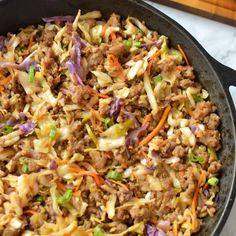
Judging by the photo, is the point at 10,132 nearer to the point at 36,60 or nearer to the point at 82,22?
the point at 36,60

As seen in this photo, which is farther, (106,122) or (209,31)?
(209,31)

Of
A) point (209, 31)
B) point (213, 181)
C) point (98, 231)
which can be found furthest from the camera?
point (209, 31)

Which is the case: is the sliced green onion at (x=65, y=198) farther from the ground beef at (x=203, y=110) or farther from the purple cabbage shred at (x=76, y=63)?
the ground beef at (x=203, y=110)

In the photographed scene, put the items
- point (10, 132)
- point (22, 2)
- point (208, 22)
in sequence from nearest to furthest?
point (10, 132) → point (22, 2) → point (208, 22)

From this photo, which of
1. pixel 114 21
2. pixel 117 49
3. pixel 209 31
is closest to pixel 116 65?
pixel 117 49

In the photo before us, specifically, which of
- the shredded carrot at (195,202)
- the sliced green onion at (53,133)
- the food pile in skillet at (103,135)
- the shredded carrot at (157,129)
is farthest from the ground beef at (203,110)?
the sliced green onion at (53,133)

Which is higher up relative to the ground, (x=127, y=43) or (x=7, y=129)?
(x=127, y=43)

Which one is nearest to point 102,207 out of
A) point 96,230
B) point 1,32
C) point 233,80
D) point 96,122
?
point 96,230

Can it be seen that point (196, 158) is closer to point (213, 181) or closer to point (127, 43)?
point (213, 181)
